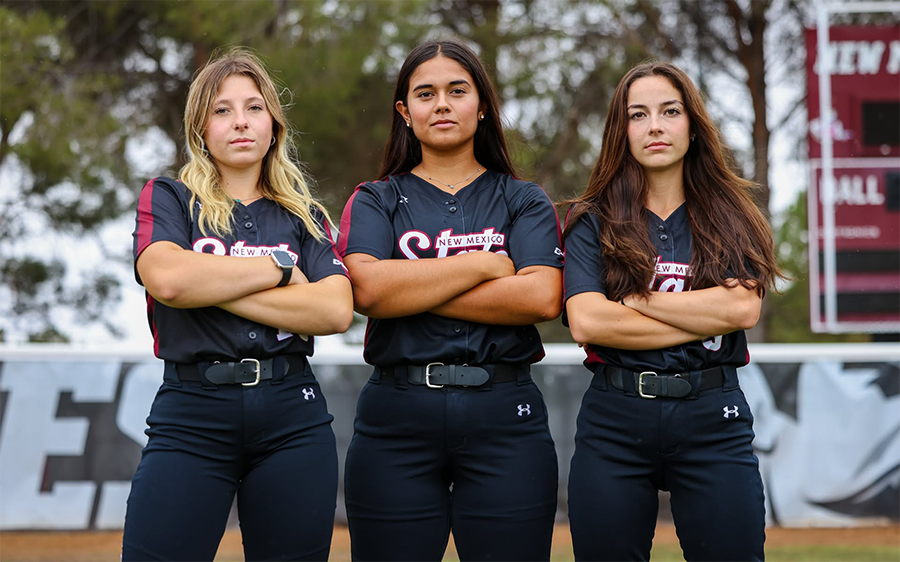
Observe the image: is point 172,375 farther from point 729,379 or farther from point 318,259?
point 729,379

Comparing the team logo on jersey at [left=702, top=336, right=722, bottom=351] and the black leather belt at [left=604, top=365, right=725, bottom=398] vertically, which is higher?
the team logo on jersey at [left=702, top=336, right=722, bottom=351]

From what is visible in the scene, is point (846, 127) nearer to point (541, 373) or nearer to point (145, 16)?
point (541, 373)

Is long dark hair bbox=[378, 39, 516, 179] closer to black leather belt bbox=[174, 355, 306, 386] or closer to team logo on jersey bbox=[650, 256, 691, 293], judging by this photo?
team logo on jersey bbox=[650, 256, 691, 293]

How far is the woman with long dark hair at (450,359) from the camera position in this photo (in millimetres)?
2746

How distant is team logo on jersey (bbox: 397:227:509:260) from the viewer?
9.61ft

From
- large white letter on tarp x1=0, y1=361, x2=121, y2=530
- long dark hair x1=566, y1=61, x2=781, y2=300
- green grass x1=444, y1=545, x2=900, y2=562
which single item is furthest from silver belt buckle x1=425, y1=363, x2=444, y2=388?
large white letter on tarp x1=0, y1=361, x2=121, y2=530

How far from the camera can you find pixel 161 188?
110 inches

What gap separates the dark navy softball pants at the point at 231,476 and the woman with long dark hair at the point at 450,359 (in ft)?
0.79

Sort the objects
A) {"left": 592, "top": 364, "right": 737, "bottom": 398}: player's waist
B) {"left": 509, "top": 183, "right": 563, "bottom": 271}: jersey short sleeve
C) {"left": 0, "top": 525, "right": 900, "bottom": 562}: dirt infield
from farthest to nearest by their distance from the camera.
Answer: {"left": 0, "top": 525, "right": 900, "bottom": 562}: dirt infield → {"left": 509, "top": 183, "right": 563, "bottom": 271}: jersey short sleeve → {"left": 592, "top": 364, "right": 737, "bottom": 398}: player's waist

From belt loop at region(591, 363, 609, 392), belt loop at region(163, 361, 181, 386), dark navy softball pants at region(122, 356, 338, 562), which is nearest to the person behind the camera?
dark navy softball pants at region(122, 356, 338, 562)

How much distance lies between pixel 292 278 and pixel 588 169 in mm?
8770

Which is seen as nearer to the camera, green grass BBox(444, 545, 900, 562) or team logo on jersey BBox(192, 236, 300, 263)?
team logo on jersey BBox(192, 236, 300, 263)

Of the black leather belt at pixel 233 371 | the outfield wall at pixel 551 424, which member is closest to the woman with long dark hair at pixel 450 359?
the black leather belt at pixel 233 371

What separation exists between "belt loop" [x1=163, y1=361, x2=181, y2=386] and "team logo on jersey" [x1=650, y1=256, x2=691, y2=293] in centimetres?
152
